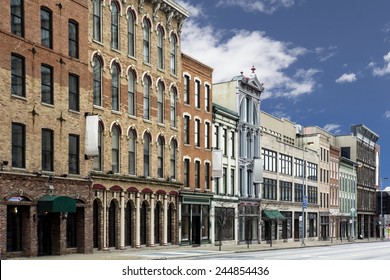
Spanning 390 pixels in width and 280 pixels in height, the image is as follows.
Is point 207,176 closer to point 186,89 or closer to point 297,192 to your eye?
point 186,89

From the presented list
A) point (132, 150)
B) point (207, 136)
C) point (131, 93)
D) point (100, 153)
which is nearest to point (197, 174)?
point (207, 136)

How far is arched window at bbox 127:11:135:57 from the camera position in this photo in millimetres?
44188

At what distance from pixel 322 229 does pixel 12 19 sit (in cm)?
6343

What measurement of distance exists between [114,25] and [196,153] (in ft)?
50.4

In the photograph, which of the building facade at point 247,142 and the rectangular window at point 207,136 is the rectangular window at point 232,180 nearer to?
the building facade at point 247,142

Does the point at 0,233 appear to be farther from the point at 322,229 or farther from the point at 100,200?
the point at 322,229

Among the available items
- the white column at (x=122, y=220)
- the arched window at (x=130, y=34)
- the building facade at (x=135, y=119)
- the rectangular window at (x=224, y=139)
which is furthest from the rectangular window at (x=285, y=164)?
the white column at (x=122, y=220)

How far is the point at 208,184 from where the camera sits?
55.7m

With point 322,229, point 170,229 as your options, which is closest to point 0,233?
point 170,229

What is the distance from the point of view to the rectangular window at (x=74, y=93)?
37906mm

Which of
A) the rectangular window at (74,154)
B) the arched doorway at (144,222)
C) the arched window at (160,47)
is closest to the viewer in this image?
the rectangular window at (74,154)

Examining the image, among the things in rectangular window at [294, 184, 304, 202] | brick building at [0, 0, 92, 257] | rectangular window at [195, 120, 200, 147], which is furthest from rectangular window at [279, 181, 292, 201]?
brick building at [0, 0, 92, 257]

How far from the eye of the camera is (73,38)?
38.2 m

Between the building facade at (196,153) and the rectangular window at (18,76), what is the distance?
63.6 feet
